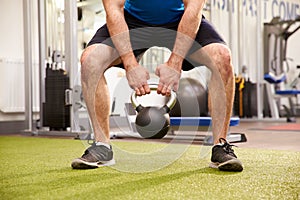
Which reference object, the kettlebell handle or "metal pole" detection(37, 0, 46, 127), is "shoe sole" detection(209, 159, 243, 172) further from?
"metal pole" detection(37, 0, 46, 127)

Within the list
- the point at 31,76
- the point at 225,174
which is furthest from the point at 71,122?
the point at 225,174

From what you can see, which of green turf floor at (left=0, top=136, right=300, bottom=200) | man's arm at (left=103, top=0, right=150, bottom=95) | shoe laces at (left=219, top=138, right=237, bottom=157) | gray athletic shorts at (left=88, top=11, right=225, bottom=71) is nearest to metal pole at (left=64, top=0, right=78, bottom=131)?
green turf floor at (left=0, top=136, right=300, bottom=200)

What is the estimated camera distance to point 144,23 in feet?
5.75

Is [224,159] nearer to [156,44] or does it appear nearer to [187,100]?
[156,44]

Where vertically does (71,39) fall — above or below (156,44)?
above

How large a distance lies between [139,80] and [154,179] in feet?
1.13

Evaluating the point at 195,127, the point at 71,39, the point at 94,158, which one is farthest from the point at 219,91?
the point at 71,39

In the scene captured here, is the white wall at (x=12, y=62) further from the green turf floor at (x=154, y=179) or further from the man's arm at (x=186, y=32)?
the man's arm at (x=186, y=32)

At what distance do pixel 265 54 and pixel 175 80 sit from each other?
615cm

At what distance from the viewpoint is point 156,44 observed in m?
1.79

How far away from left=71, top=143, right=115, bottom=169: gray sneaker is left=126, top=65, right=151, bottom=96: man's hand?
394 millimetres

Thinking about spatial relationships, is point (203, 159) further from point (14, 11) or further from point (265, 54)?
point (265, 54)

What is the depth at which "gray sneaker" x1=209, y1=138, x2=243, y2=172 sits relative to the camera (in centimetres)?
160

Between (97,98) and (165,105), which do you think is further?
(97,98)
